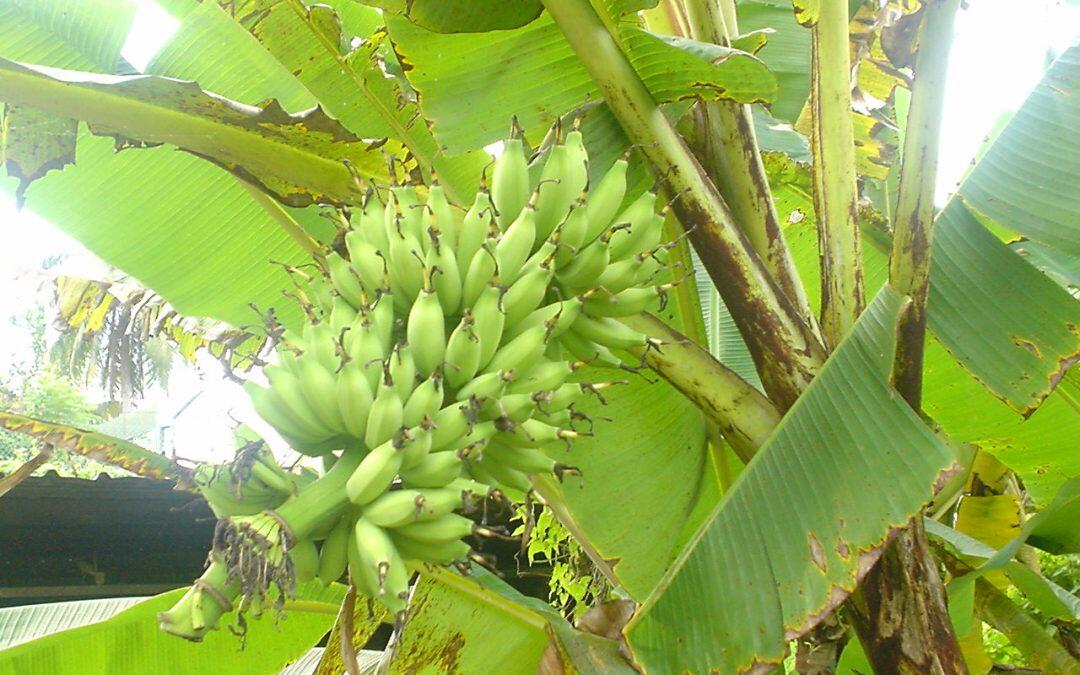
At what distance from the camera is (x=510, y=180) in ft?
3.40

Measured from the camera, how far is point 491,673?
1388mm

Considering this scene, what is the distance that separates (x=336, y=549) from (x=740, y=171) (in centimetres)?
90

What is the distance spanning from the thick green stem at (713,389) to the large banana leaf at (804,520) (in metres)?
0.07

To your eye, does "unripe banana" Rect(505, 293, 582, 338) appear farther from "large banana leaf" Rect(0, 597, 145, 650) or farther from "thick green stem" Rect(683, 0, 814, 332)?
"large banana leaf" Rect(0, 597, 145, 650)

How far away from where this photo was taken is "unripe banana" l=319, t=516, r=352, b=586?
0.81m

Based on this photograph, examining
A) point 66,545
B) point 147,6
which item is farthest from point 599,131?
point 66,545

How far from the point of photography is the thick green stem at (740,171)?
1.34 meters

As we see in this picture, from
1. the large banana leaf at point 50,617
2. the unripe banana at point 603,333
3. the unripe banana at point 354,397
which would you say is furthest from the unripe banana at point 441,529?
the large banana leaf at point 50,617

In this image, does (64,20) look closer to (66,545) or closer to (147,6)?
(147,6)

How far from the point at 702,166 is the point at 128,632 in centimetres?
129

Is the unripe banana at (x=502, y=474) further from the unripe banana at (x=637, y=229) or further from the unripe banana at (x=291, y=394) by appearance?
the unripe banana at (x=637, y=229)

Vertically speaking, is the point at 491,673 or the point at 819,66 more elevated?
the point at 819,66

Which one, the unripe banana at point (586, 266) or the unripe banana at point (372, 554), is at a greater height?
the unripe banana at point (586, 266)

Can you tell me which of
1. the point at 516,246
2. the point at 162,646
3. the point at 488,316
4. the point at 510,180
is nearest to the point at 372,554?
the point at 488,316
